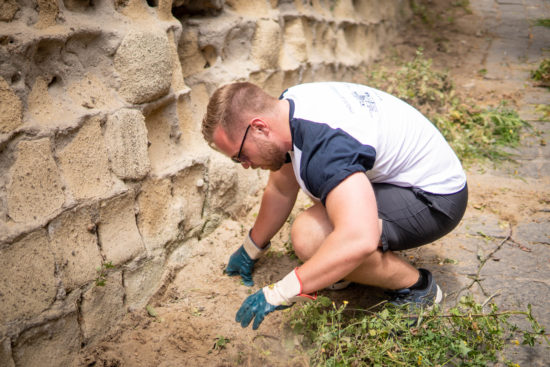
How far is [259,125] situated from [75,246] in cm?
92

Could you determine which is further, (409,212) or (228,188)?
(228,188)

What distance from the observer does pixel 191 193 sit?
250cm

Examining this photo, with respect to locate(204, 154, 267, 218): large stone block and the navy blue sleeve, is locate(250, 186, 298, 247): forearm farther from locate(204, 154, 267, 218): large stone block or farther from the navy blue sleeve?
the navy blue sleeve

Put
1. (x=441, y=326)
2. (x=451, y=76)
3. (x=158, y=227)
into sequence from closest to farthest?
(x=441, y=326) → (x=158, y=227) → (x=451, y=76)

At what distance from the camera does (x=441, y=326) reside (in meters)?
1.91

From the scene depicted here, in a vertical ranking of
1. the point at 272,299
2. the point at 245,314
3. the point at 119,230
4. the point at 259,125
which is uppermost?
the point at 259,125

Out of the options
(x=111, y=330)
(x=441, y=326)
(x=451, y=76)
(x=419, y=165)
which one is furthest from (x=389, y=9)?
(x=111, y=330)

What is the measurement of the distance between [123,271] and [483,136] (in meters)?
3.07

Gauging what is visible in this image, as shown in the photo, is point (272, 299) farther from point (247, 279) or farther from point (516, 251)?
point (516, 251)

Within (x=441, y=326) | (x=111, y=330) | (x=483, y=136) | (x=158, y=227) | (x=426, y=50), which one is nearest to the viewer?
(x=441, y=326)

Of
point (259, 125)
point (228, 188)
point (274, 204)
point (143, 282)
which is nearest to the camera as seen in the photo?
point (259, 125)

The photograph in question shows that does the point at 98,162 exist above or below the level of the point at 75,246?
above

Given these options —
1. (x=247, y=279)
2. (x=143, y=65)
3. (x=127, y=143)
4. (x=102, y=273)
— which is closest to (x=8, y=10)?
(x=143, y=65)

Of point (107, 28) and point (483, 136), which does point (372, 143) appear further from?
point (483, 136)
